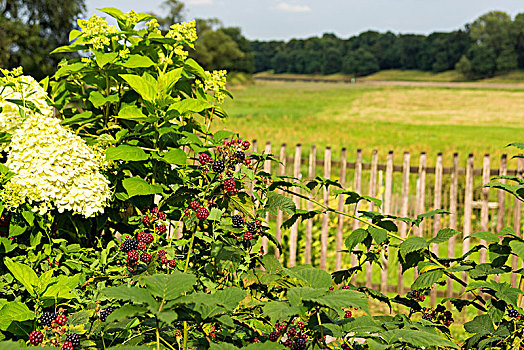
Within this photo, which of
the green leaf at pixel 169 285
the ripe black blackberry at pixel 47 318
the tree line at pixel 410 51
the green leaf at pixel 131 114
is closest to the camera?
the green leaf at pixel 169 285

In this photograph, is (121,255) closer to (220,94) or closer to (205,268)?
(205,268)

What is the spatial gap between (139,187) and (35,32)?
29.1 meters

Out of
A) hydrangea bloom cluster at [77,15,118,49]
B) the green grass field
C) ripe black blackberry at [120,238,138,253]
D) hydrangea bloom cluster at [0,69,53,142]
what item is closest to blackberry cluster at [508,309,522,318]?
ripe black blackberry at [120,238,138,253]

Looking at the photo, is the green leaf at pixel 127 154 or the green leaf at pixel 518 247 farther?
the green leaf at pixel 127 154

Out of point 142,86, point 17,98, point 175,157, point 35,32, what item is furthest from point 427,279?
point 35,32

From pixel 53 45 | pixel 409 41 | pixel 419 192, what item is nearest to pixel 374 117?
pixel 53 45

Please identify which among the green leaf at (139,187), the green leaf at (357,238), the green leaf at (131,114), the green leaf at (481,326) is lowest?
the green leaf at (481,326)

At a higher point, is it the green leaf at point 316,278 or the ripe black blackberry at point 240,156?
the ripe black blackberry at point 240,156

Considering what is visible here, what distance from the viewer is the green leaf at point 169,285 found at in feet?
3.16

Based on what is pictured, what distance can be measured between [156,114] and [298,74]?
128 metres

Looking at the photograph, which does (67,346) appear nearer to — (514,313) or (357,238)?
(357,238)

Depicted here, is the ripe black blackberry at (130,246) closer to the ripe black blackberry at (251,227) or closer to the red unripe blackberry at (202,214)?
the red unripe blackberry at (202,214)

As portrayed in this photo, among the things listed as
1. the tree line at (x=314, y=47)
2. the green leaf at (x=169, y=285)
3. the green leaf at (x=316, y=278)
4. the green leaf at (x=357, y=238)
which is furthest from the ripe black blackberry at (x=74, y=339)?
the tree line at (x=314, y=47)

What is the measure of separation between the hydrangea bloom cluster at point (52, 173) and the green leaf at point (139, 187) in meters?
0.13
